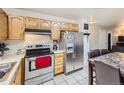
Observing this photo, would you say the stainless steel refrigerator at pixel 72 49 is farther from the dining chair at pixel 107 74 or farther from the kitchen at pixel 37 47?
the dining chair at pixel 107 74

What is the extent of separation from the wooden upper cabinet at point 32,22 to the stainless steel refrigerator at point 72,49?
98cm

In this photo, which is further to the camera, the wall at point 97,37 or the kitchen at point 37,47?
the wall at point 97,37

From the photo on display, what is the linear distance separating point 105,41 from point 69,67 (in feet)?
15.9

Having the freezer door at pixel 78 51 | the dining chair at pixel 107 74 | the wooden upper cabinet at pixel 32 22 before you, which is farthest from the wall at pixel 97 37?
the dining chair at pixel 107 74

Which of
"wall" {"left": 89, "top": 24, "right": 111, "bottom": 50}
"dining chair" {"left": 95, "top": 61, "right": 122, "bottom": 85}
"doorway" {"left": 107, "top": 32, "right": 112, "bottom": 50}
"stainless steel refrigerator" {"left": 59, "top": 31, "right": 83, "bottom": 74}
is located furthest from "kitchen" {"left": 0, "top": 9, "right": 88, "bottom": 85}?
"doorway" {"left": 107, "top": 32, "right": 112, "bottom": 50}

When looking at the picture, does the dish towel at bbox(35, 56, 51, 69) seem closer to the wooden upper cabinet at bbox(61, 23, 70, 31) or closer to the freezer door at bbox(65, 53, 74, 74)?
the freezer door at bbox(65, 53, 74, 74)

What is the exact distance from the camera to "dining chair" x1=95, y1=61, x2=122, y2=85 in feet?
4.92

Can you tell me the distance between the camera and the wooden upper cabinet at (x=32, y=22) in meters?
3.41

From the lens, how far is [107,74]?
5.44 ft

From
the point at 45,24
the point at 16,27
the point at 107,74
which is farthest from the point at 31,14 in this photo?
the point at 107,74

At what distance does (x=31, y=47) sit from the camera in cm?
339

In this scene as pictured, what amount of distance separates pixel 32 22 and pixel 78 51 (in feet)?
6.67

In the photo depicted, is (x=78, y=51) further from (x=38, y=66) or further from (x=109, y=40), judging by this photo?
(x=109, y=40)
